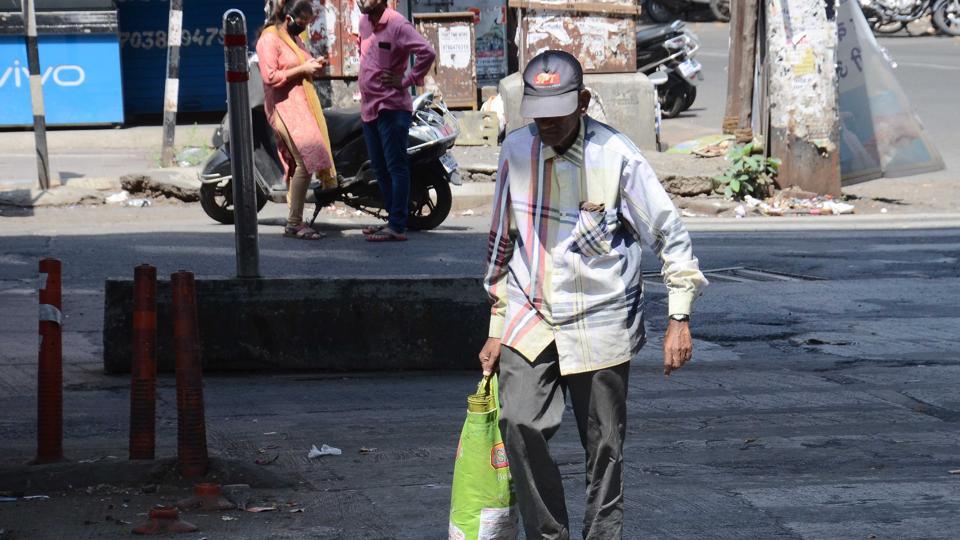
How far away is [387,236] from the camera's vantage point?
11.3 m

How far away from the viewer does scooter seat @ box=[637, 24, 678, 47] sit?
20.8 meters

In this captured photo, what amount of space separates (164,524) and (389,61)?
6535 mm

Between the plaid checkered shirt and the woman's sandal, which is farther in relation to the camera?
the woman's sandal

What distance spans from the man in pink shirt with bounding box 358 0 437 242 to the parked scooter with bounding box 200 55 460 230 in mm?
489

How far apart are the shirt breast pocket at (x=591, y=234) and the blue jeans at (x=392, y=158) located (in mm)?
6941

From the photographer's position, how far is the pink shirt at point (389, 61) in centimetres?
A: 1091

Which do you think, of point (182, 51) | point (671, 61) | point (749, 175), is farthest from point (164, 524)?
point (671, 61)

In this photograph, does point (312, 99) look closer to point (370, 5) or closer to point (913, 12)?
point (370, 5)

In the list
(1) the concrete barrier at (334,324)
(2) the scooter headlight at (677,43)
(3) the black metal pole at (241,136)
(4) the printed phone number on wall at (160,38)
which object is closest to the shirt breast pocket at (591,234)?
(1) the concrete barrier at (334,324)

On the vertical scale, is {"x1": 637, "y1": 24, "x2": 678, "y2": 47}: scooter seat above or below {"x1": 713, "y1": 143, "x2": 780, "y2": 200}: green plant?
above

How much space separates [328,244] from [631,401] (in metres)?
4.97

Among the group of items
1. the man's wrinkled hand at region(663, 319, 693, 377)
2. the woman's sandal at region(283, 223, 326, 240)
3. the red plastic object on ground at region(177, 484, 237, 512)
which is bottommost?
the woman's sandal at region(283, 223, 326, 240)

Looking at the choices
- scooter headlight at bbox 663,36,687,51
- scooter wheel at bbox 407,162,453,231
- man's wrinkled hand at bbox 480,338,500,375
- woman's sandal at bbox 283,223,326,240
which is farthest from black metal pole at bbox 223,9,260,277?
scooter headlight at bbox 663,36,687,51

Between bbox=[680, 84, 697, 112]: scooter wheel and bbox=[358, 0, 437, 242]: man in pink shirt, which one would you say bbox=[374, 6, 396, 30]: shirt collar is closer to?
bbox=[358, 0, 437, 242]: man in pink shirt
